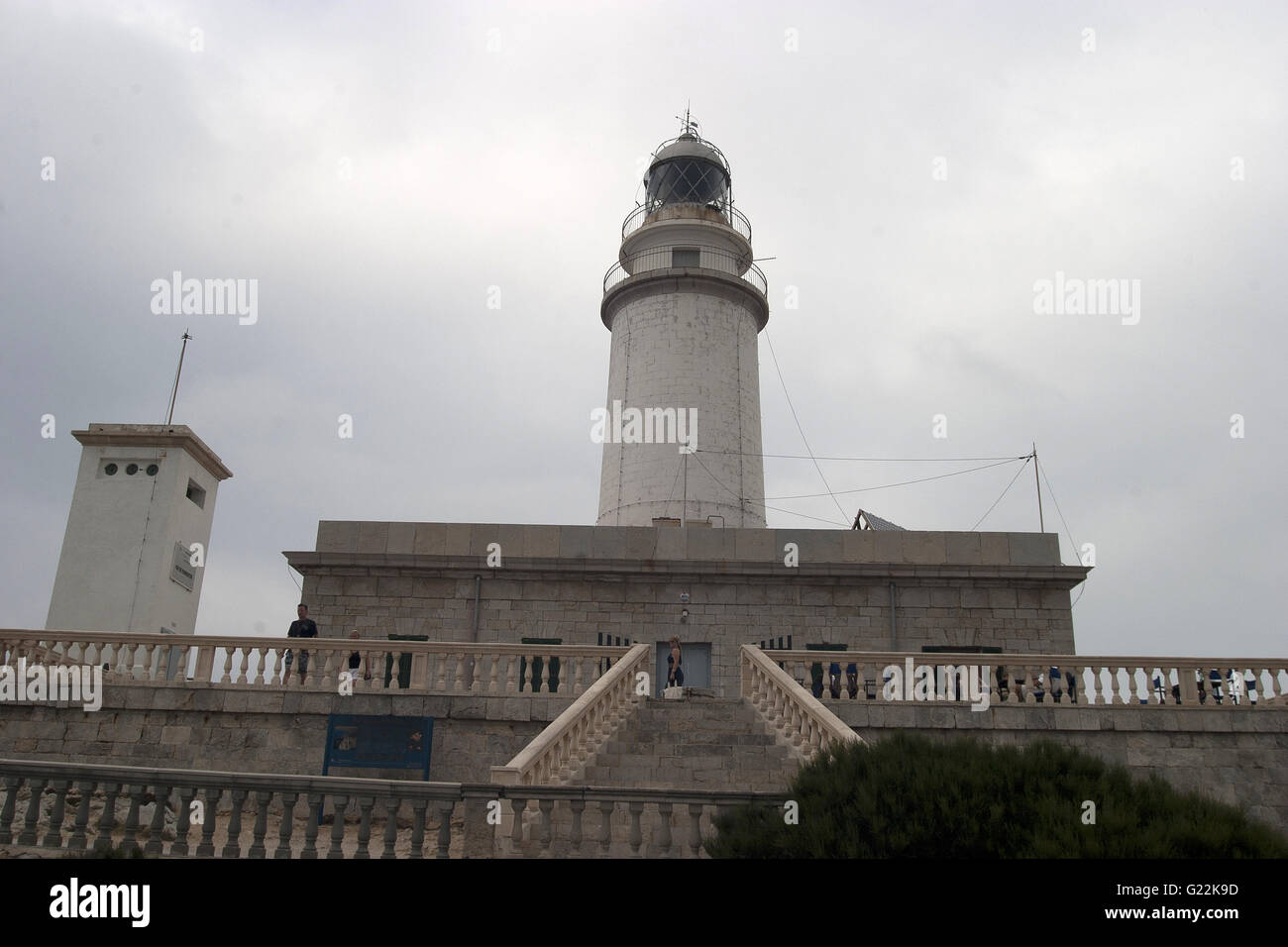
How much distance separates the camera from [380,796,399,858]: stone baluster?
8.64 m

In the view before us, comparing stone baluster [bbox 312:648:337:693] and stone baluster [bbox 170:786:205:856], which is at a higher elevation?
stone baluster [bbox 312:648:337:693]

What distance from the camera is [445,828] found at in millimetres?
8938

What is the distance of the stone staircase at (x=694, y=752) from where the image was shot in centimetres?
1333

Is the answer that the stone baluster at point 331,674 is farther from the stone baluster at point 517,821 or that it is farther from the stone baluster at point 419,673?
the stone baluster at point 517,821

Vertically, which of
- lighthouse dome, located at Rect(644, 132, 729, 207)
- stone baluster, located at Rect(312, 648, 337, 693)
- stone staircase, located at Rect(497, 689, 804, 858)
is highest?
lighthouse dome, located at Rect(644, 132, 729, 207)

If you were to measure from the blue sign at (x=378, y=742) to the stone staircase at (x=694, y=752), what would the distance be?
2.94 m

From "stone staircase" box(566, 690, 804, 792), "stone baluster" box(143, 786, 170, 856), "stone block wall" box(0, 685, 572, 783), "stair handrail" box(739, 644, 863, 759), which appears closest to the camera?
"stone baluster" box(143, 786, 170, 856)

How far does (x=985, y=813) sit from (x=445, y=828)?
4529 millimetres

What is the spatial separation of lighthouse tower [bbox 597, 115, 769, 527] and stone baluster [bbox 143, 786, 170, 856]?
16.6 m

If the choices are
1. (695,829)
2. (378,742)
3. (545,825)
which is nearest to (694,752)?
(378,742)

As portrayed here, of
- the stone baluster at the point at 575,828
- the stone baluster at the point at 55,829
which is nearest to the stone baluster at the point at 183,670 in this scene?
the stone baluster at the point at 55,829

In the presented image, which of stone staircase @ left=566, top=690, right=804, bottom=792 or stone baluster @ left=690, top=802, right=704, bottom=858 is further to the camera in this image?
stone staircase @ left=566, top=690, right=804, bottom=792

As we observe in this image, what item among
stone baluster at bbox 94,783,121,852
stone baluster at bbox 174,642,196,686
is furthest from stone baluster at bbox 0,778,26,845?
stone baluster at bbox 174,642,196,686

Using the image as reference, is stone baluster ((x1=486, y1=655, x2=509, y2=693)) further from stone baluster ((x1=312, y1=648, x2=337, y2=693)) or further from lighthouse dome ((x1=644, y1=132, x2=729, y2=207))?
lighthouse dome ((x1=644, y1=132, x2=729, y2=207))
